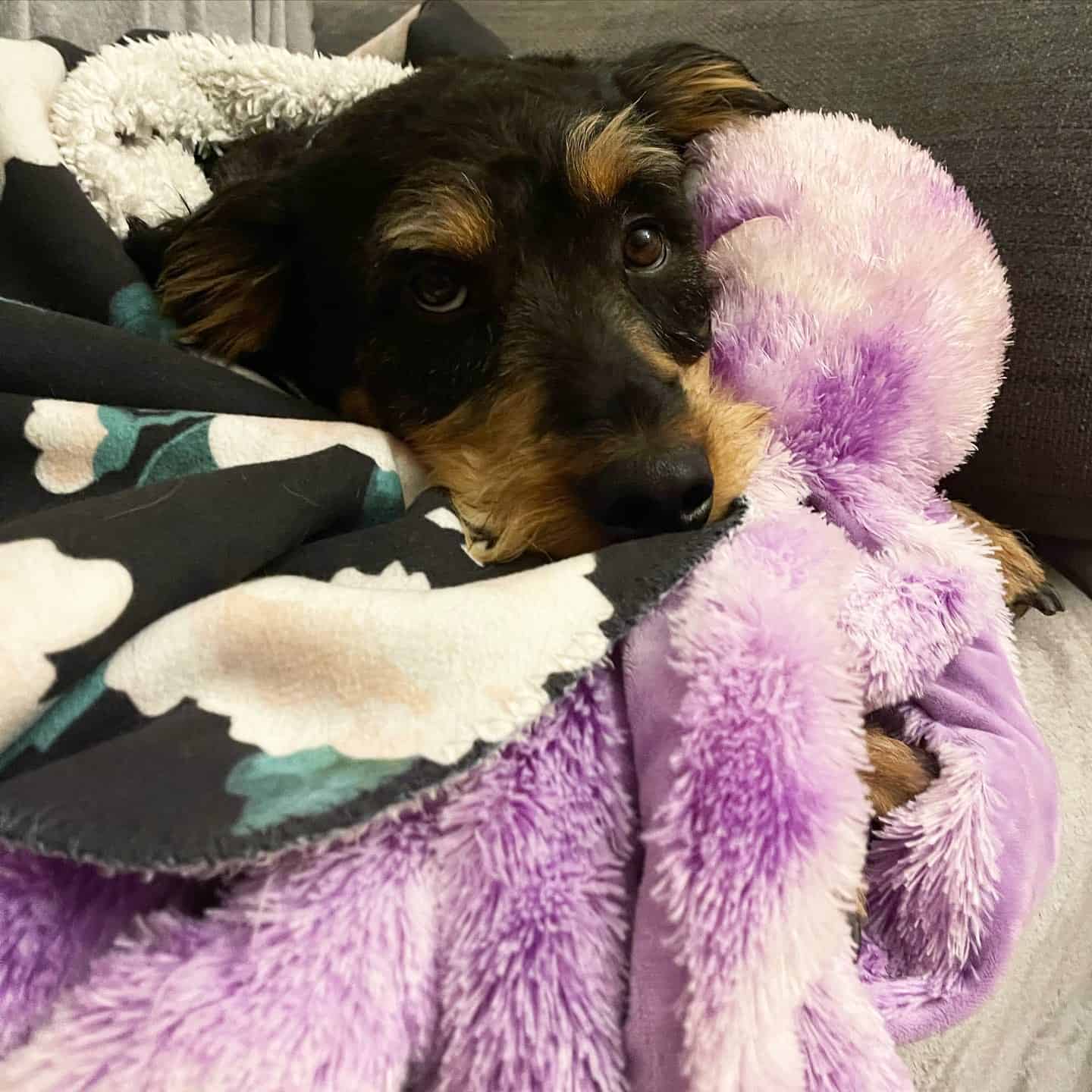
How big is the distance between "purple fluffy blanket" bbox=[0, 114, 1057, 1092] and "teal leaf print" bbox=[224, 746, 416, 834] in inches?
1.5

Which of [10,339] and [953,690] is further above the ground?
[10,339]

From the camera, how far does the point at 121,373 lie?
946mm

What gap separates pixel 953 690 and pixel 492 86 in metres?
0.89

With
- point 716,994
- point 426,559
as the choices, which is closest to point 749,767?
point 716,994

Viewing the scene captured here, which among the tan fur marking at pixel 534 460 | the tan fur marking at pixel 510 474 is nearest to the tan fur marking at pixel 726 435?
the tan fur marking at pixel 534 460

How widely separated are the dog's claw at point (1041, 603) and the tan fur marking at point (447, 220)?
2.82 feet

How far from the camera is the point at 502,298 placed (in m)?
1.15

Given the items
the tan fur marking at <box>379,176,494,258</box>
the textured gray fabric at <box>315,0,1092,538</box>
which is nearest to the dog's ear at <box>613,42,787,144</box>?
the textured gray fabric at <box>315,0,1092,538</box>

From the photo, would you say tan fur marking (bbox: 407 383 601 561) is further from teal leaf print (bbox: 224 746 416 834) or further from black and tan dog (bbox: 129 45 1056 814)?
teal leaf print (bbox: 224 746 416 834)

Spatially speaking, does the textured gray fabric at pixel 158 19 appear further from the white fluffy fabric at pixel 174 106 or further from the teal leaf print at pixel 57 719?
the teal leaf print at pixel 57 719

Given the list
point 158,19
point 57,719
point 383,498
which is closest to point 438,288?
point 383,498

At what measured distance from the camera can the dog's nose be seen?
89cm

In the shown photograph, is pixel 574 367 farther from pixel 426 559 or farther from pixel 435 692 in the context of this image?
pixel 435 692

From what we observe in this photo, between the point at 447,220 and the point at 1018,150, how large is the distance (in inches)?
31.7
